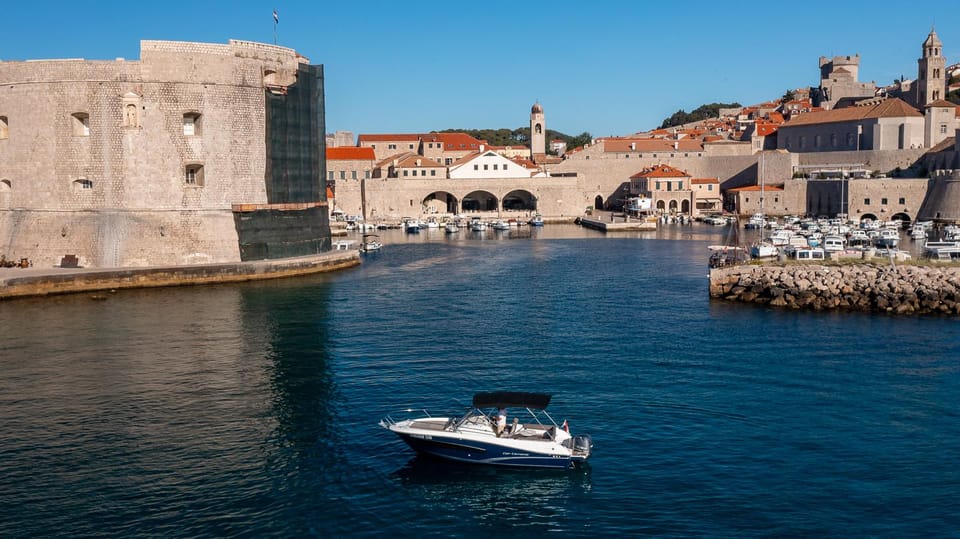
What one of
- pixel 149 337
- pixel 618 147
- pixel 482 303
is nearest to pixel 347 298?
pixel 482 303

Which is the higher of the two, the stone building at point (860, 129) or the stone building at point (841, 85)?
the stone building at point (841, 85)

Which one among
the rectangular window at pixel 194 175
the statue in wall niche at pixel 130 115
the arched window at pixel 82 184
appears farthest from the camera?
the rectangular window at pixel 194 175

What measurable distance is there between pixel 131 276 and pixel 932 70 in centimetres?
6412

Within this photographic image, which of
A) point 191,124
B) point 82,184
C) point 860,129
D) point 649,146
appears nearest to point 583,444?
point 191,124

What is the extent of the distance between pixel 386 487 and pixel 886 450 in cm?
656

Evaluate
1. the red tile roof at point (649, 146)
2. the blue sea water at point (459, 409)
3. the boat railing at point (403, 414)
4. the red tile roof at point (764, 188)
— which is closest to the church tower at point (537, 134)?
the red tile roof at point (649, 146)

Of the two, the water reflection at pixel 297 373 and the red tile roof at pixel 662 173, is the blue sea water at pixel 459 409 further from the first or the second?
the red tile roof at pixel 662 173

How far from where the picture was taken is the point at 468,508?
33.2 ft

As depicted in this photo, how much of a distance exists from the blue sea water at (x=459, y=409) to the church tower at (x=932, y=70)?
184 feet

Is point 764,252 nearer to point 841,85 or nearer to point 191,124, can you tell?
point 191,124

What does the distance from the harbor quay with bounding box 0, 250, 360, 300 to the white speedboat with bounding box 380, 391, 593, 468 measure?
16.6 meters

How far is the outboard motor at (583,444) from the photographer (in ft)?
36.3

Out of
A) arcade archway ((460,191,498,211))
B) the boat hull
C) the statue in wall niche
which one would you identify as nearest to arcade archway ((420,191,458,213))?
arcade archway ((460,191,498,211))

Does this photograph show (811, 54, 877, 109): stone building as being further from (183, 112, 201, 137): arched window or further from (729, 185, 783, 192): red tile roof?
(183, 112, 201, 137): arched window
